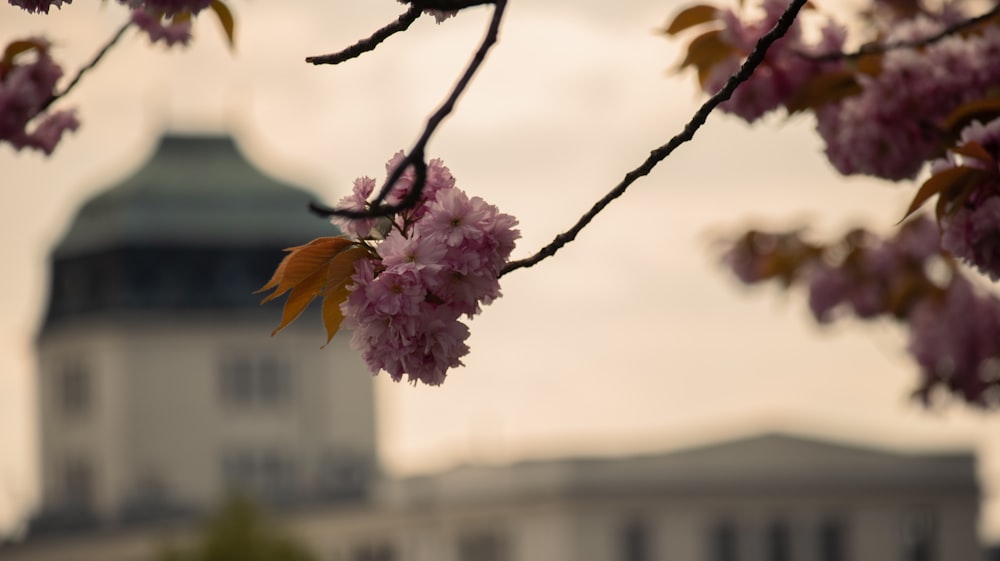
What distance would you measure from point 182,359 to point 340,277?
87.8 m

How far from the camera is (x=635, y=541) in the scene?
64625 millimetres

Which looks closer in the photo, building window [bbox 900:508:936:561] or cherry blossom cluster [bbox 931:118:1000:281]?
cherry blossom cluster [bbox 931:118:1000:281]

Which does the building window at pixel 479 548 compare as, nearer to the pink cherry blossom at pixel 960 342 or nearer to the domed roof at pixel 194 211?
the domed roof at pixel 194 211

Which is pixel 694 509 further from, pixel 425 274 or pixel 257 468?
pixel 425 274

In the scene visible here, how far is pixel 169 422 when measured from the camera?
90.8 metres

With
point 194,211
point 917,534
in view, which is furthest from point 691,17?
point 194,211

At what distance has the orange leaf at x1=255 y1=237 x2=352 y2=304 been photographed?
12.8 ft

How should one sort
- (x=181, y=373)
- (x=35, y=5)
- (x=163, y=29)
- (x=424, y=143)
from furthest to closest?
(x=181, y=373), (x=163, y=29), (x=35, y=5), (x=424, y=143)

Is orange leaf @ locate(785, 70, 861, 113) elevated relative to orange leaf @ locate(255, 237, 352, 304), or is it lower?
elevated

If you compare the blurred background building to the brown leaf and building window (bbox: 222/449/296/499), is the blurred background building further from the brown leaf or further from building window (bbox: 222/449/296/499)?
the brown leaf

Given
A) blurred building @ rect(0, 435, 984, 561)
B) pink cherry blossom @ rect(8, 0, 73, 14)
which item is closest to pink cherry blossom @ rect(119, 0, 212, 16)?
pink cherry blossom @ rect(8, 0, 73, 14)

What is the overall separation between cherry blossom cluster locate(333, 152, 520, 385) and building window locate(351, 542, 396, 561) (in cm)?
6440

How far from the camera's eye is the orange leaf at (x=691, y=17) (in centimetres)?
582

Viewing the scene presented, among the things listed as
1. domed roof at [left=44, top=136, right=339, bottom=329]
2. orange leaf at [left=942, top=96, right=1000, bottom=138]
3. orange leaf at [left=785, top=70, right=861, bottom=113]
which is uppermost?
domed roof at [left=44, top=136, right=339, bottom=329]
